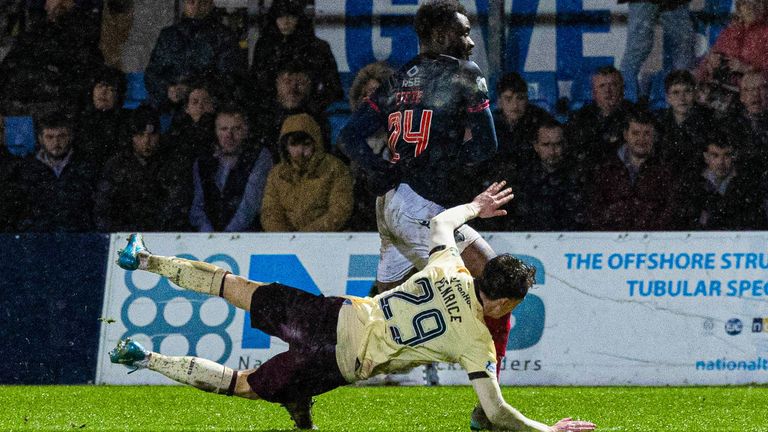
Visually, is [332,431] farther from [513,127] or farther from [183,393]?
[513,127]

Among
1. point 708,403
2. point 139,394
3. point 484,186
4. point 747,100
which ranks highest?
point 747,100

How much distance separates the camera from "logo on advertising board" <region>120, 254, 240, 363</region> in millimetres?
10398

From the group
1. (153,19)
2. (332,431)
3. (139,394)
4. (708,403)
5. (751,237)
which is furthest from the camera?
(153,19)

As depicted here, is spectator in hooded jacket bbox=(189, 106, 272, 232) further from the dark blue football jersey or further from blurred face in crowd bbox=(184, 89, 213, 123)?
the dark blue football jersey

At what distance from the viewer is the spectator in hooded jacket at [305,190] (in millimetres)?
10820

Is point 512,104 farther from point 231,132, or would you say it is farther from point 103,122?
point 103,122

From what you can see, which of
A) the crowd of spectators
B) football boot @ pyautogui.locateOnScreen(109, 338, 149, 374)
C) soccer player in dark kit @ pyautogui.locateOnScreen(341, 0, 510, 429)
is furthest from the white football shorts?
the crowd of spectators

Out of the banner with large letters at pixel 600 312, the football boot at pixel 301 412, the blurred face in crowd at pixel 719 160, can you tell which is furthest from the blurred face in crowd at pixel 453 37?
the blurred face in crowd at pixel 719 160

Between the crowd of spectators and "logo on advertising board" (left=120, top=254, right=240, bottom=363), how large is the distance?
857mm

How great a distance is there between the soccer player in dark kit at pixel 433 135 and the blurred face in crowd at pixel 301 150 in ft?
12.7

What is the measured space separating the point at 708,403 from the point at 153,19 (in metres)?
6.91

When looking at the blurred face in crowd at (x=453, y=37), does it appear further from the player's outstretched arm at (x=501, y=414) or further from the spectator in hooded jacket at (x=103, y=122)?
the spectator in hooded jacket at (x=103, y=122)

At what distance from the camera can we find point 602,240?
10.2 meters

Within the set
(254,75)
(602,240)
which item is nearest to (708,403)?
(602,240)
